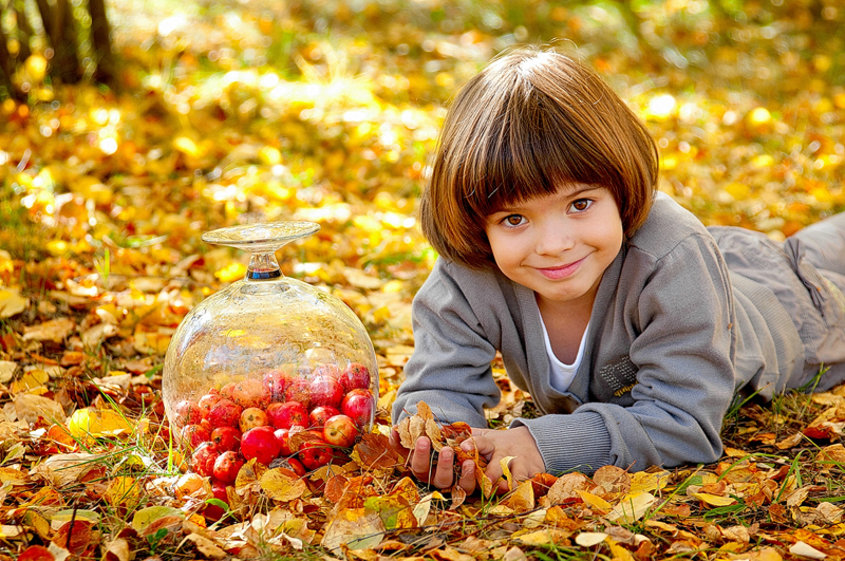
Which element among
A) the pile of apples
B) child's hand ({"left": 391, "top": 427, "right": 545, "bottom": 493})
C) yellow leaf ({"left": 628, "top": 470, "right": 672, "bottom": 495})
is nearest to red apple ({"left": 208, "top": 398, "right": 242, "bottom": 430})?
the pile of apples

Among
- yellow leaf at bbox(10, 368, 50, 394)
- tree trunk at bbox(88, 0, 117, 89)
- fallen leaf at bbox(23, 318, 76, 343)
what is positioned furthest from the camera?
tree trunk at bbox(88, 0, 117, 89)

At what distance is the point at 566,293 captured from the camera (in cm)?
199

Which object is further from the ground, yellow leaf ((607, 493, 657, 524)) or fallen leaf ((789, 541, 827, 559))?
yellow leaf ((607, 493, 657, 524))

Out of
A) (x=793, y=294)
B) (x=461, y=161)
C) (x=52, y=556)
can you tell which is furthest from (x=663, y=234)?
(x=52, y=556)

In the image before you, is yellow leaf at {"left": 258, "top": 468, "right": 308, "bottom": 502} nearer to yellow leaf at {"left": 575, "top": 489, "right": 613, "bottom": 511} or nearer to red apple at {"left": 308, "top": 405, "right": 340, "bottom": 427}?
red apple at {"left": 308, "top": 405, "right": 340, "bottom": 427}

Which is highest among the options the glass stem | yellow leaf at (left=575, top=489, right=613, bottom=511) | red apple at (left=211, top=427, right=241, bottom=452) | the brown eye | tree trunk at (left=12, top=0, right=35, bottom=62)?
tree trunk at (left=12, top=0, right=35, bottom=62)

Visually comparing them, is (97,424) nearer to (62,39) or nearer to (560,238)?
(560,238)

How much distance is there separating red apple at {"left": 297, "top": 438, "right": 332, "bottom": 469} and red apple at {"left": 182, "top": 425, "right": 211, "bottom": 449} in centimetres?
22

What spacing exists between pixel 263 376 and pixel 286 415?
0.35 ft

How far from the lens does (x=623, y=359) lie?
217 cm

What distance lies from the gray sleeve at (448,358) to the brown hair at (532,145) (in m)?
0.19

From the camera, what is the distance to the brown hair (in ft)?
6.00

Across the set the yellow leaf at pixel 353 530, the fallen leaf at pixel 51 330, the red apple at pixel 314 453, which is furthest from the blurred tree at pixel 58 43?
the yellow leaf at pixel 353 530

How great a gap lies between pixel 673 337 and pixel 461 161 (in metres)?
0.65
